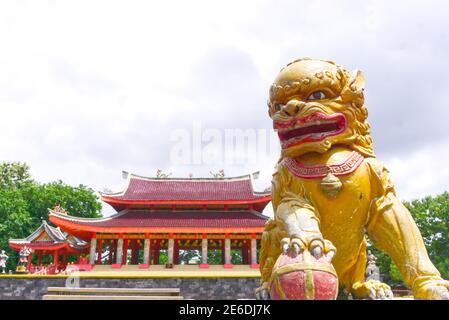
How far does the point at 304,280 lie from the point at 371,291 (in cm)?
119

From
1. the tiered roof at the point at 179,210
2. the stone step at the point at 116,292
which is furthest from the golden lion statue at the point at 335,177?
the tiered roof at the point at 179,210

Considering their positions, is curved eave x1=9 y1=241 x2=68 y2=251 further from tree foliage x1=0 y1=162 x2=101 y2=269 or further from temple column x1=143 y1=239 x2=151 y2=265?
tree foliage x1=0 y1=162 x2=101 y2=269

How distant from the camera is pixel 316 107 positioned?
3.31 metres

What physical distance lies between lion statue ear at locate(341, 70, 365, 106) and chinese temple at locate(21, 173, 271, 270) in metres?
14.4

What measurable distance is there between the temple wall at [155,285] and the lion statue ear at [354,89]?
42.3ft

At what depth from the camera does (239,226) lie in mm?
17969

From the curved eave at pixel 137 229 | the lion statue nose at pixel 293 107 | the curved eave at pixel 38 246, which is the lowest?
the lion statue nose at pixel 293 107

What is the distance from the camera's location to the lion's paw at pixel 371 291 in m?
3.38

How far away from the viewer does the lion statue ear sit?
3477 millimetres

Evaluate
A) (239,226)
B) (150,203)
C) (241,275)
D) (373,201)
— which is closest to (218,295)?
(241,275)

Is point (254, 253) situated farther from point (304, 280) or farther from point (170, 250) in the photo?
point (304, 280)

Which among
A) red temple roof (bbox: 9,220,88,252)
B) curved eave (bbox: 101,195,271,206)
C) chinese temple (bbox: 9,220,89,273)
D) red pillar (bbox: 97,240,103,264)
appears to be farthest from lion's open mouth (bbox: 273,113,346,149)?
red temple roof (bbox: 9,220,88,252)

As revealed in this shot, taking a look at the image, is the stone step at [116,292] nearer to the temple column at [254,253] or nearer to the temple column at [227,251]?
the temple column at [254,253]
